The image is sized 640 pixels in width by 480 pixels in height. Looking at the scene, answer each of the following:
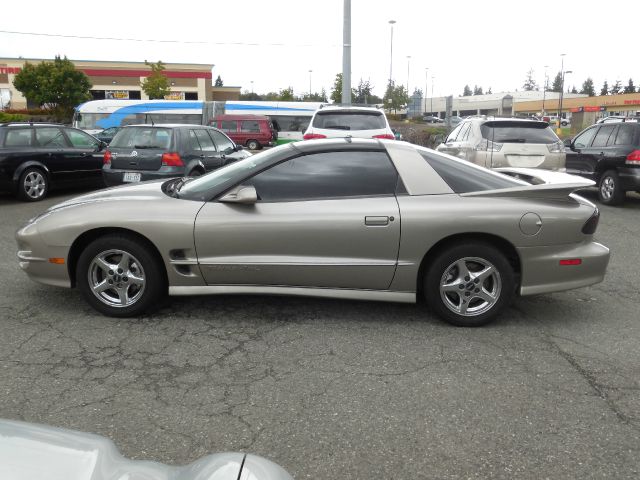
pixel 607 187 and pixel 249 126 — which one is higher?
pixel 249 126

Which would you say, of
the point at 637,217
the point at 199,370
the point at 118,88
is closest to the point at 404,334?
the point at 199,370

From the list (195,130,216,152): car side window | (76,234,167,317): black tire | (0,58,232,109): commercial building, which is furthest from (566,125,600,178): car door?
(0,58,232,109): commercial building

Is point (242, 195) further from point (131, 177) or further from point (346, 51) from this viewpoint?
point (346, 51)

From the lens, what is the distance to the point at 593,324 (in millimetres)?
4520

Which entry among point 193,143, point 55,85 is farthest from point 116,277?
point 55,85

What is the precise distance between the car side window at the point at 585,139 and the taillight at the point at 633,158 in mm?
1260

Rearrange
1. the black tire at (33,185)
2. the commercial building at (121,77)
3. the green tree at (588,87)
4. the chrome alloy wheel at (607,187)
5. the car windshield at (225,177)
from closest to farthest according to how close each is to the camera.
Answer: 1. the car windshield at (225,177)
2. the black tire at (33,185)
3. the chrome alloy wheel at (607,187)
4. the commercial building at (121,77)
5. the green tree at (588,87)

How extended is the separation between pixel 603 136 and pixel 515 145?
2.70 m

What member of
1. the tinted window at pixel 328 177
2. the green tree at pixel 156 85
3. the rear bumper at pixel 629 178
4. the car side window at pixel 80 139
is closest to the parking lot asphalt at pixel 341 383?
the tinted window at pixel 328 177

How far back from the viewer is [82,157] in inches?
455

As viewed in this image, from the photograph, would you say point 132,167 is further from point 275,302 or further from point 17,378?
point 17,378

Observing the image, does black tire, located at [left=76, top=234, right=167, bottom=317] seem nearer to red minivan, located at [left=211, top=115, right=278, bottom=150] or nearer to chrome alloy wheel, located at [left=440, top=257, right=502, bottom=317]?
chrome alloy wheel, located at [left=440, top=257, right=502, bottom=317]

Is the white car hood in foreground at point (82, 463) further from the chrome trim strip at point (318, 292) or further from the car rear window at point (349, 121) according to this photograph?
the car rear window at point (349, 121)

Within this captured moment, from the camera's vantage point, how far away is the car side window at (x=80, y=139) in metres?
11.6
